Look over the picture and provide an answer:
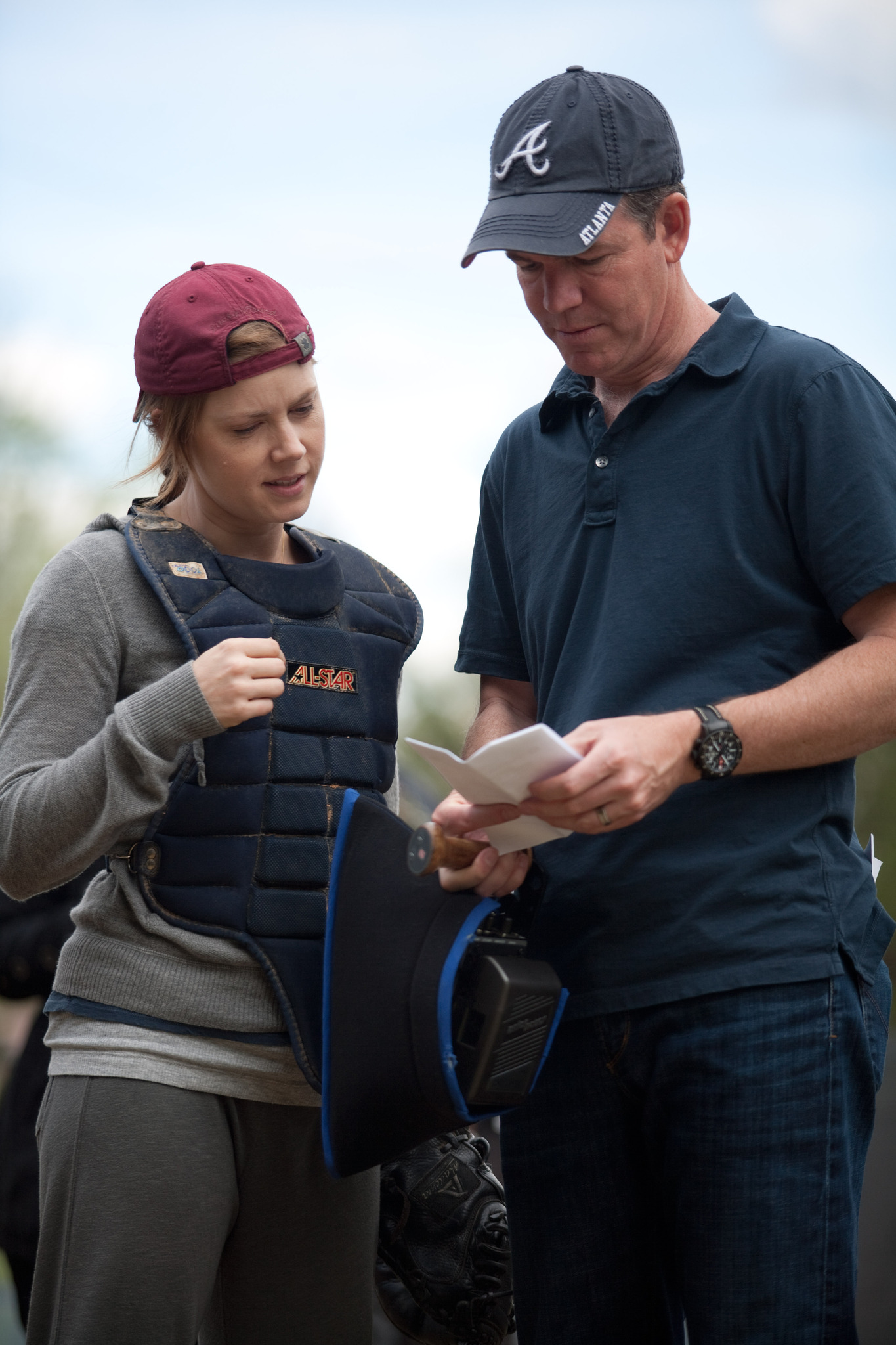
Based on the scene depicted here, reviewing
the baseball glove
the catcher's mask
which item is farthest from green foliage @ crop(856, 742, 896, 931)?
the catcher's mask

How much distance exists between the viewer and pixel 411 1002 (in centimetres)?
121

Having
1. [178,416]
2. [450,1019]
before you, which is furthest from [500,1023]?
[178,416]

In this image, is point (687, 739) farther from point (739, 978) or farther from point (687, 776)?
point (739, 978)

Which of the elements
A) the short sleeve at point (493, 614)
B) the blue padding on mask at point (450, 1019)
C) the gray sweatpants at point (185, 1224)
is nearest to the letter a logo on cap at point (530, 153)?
the short sleeve at point (493, 614)

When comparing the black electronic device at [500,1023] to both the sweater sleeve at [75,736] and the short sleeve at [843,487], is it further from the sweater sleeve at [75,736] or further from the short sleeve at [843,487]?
the short sleeve at [843,487]

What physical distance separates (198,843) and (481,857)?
0.32m

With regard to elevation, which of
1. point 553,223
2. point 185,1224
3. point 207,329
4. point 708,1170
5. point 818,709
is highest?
point 553,223

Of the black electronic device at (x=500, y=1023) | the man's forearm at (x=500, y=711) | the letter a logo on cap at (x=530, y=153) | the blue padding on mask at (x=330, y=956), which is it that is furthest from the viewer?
the man's forearm at (x=500, y=711)

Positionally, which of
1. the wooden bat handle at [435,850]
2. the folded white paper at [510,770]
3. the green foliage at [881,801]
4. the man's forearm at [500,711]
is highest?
the folded white paper at [510,770]

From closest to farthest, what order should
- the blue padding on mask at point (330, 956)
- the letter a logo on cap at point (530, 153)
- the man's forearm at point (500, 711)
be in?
the blue padding on mask at point (330, 956) < the letter a logo on cap at point (530, 153) < the man's forearm at point (500, 711)

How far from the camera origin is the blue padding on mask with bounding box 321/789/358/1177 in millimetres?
1261

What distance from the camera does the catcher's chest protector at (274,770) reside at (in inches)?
51.7

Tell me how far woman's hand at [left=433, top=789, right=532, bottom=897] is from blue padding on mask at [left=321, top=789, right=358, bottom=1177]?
113 millimetres

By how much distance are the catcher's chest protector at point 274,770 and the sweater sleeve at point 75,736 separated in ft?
0.19
